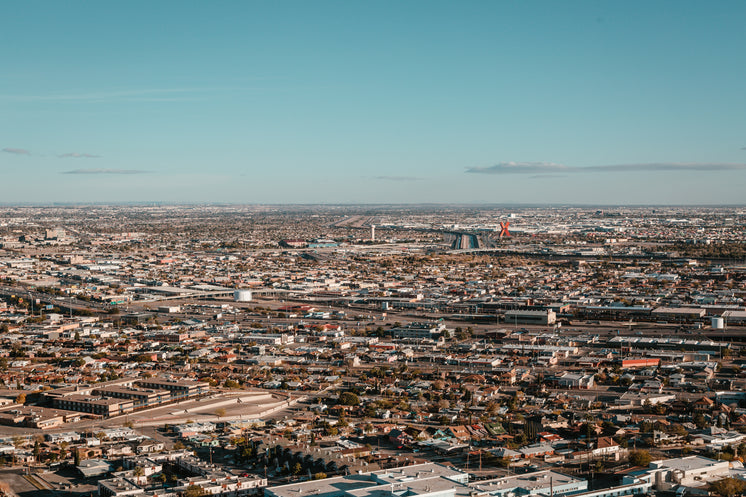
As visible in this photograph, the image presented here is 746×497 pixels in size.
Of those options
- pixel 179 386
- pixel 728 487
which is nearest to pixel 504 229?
pixel 179 386

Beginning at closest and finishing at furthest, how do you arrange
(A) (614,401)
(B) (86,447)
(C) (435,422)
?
1. (B) (86,447)
2. (C) (435,422)
3. (A) (614,401)

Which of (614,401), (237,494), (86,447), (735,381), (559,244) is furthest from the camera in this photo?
(559,244)

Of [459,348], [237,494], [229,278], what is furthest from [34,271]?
[237,494]

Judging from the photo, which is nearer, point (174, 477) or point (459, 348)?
point (174, 477)

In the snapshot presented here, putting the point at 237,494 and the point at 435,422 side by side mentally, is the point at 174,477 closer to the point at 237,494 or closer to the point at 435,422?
the point at 237,494

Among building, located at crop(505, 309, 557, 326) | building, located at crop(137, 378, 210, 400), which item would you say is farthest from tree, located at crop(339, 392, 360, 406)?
building, located at crop(505, 309, 557, 326)
